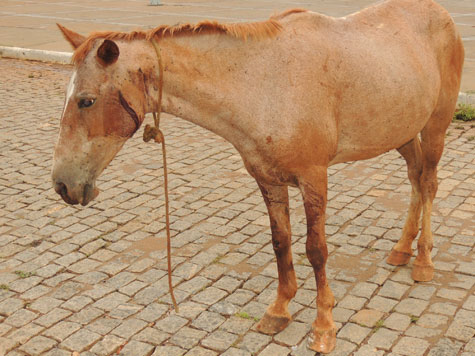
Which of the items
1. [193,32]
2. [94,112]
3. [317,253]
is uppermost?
[193,32]

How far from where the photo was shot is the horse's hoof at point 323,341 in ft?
13.4

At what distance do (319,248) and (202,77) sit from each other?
138 centimetres

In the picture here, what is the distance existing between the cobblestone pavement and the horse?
43 cm

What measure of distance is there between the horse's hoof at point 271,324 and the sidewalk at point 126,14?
9811mm

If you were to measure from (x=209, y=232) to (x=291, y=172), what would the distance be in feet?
7.34

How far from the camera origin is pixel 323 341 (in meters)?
4.13

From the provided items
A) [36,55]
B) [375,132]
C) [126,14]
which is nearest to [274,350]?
[375,132]

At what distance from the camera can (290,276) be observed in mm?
4441

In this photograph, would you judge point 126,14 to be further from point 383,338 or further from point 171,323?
point 383,338

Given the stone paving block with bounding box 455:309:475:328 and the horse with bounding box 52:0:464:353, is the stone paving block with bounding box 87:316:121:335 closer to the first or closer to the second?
the horse with bounding box 52:0:464:353

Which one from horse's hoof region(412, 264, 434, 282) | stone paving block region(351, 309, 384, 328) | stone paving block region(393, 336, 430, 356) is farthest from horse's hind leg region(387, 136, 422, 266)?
stone paving block region(393, 336, 430, 356)

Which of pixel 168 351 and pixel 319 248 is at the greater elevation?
pixel 319 248

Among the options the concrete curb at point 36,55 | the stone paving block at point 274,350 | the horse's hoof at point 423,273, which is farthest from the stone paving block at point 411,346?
the concrete curb at point 36,55

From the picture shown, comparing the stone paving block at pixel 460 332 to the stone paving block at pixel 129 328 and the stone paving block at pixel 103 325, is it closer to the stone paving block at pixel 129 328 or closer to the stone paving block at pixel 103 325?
the stone paving block at pixel 129 328
